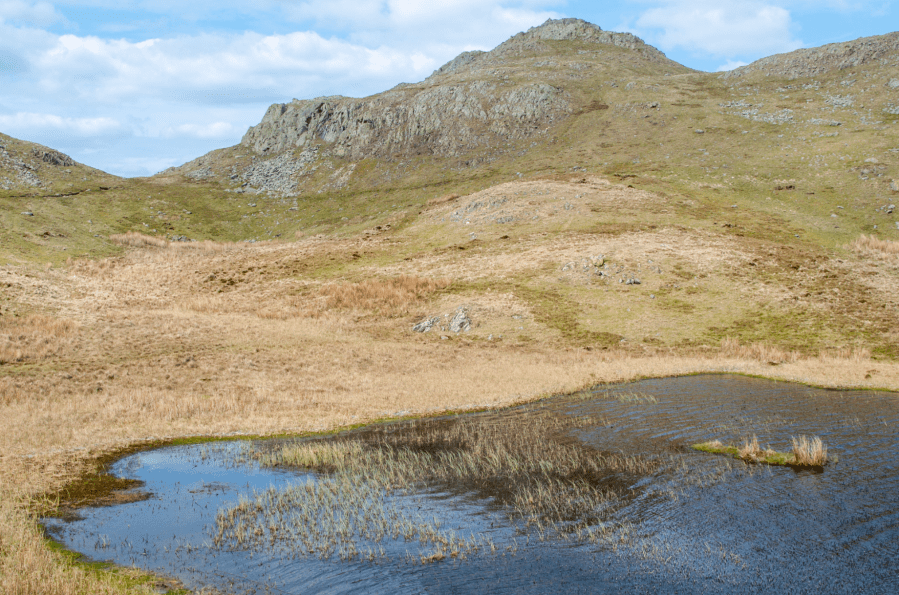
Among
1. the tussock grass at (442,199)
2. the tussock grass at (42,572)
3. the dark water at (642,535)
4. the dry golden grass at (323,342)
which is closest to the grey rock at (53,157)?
the dry golden grass at (323,342)

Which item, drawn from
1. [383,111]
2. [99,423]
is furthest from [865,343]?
[383,111]

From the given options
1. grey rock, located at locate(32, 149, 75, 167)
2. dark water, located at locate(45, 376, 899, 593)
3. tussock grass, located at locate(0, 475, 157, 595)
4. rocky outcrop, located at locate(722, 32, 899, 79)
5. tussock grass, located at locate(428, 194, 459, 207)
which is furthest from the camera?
rocky outcrop, located at locate(722, 32, 899, 79)

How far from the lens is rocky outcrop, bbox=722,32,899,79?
139750 mm

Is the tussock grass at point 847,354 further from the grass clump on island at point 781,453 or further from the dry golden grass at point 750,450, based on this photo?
the dry golden grass at point 750,450

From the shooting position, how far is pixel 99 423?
30797 millimetres

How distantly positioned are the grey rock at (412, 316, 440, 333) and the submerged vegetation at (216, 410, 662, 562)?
27.5 m

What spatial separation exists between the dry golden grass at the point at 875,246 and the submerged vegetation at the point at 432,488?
62.2m

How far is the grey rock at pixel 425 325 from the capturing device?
59094mm

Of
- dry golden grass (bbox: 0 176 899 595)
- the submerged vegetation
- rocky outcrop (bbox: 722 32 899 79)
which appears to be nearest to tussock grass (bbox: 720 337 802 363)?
dry golden grass (bbox: 0 176 899 595)

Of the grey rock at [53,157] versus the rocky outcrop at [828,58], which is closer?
the grey rock at [53,157]

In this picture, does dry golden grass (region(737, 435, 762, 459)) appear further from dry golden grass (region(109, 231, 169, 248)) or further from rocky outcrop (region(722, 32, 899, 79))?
rocky outcrop (region(722, 32, 899, 79))

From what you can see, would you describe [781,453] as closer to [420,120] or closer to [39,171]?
[420,120]

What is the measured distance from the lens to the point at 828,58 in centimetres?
14750

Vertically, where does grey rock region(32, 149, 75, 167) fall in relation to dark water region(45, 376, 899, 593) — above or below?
above
